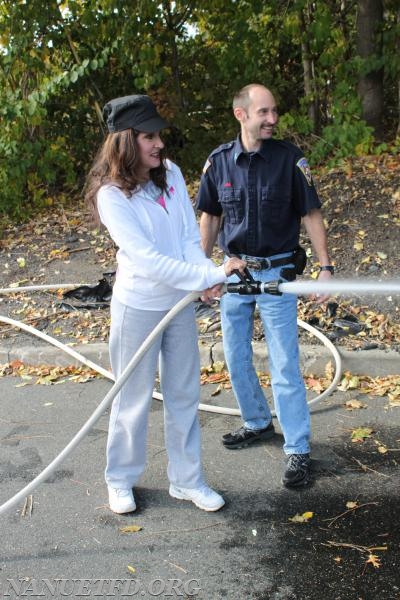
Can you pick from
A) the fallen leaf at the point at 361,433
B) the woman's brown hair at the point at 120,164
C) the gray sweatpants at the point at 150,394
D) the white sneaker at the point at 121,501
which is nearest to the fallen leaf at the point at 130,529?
the white sneaker at the point at 121,501

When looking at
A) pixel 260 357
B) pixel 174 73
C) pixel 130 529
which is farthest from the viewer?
pixel 174 73

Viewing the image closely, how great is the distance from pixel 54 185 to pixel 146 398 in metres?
6.53

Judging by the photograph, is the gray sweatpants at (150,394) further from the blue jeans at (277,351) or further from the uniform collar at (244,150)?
the uniform collar at (244,150)

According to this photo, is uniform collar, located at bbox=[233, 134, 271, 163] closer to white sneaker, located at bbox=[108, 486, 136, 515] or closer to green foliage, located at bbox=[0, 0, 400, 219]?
white sneaker, located at bbox=[108, 486, 136, 515]

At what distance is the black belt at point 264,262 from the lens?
367 cm

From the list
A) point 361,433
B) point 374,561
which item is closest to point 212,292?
point 374,561

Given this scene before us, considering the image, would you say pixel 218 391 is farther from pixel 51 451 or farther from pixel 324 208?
pixel 324 208

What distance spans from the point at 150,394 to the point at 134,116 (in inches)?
52.9

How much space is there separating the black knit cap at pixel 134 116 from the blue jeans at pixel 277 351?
39.8 inches

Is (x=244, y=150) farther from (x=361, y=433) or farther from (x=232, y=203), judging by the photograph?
(x=361, y=433)

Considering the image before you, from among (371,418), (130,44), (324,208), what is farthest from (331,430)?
(130,44)

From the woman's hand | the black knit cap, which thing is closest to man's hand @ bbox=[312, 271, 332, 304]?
the woman's hand

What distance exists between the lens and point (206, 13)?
8938mm

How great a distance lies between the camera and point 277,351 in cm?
379
